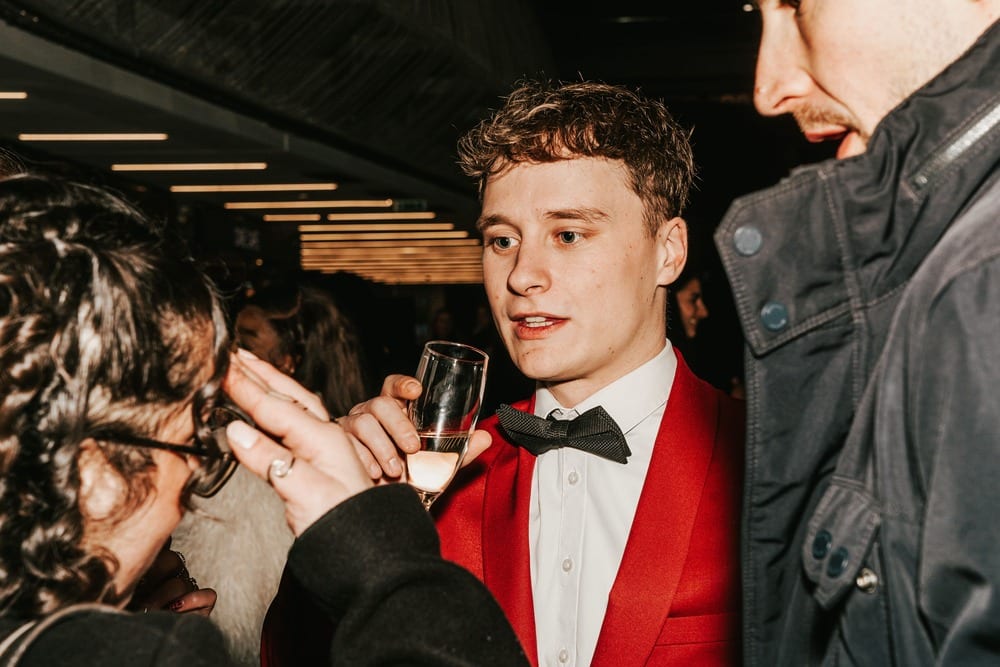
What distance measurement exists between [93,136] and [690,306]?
461cm

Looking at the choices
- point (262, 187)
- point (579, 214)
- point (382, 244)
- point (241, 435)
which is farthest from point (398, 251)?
point (241, 435)

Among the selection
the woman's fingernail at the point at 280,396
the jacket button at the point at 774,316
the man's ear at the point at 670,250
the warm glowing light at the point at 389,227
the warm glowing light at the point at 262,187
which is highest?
the warm glowing light at the point at 262,187

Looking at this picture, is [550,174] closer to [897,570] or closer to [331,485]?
Result: [331,485]

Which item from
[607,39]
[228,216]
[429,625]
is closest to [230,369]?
[429,625]

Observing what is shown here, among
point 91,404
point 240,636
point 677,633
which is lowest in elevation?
point 240,636

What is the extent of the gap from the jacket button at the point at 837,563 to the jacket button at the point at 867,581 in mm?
21

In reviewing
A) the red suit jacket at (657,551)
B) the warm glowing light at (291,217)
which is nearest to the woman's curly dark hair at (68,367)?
the red suit jacket at (657,551)

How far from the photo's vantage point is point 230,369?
1.20 m

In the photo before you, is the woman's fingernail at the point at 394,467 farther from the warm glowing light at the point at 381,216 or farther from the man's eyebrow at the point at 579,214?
the warm glowing light at the point at 381,216

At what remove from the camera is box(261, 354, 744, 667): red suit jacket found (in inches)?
60.9

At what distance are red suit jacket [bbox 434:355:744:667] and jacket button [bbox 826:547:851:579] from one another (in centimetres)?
57

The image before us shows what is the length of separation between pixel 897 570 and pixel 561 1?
10259 mm

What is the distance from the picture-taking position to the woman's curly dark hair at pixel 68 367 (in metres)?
0.97

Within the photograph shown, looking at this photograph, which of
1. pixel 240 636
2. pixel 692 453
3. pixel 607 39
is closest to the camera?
pixel 692 453
